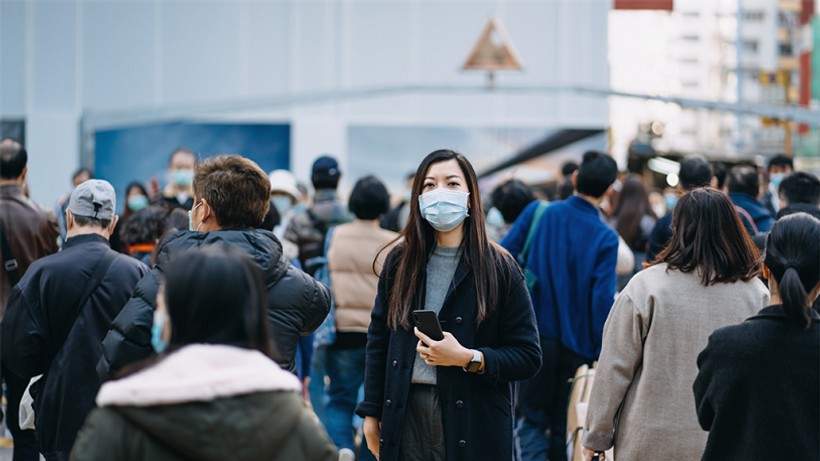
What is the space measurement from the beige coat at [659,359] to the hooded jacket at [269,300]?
1242mm

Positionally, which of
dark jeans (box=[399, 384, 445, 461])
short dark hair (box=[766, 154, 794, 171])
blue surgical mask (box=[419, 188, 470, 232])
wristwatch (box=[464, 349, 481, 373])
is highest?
short dark hair (box=[766, 154, 794, 171])

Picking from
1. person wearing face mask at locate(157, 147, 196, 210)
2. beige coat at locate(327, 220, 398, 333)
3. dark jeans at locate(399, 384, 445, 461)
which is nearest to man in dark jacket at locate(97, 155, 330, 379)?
dark jeans at locate(399, 384, 445, 461)

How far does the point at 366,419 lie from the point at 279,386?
198cm

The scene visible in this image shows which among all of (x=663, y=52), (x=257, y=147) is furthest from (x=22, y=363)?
(x=663, y=52)

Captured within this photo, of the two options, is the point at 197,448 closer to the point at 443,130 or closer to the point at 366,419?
the point at 366,419

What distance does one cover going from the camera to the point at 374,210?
743 cm

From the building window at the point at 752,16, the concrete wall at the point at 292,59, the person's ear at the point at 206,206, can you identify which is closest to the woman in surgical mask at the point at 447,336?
the person's ear at the point at 206,206

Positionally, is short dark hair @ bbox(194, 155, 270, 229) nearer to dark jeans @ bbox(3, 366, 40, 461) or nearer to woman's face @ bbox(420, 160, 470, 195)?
woman's face @ bbox(420, 160, 470, 195)

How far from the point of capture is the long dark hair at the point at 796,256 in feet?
11.7

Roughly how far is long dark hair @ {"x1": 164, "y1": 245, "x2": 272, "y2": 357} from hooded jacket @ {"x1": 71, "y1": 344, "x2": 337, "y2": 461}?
33mm

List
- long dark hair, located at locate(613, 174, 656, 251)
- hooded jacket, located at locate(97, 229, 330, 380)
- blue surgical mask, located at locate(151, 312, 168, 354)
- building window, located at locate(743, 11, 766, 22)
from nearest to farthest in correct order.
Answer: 1. blue surgical mask, located at locate(151, 312, 168, 354)
2. hooded jacket, located at locate(97, 229, 330, 380)
3. long dark hair, located at locate(613, 174, 656, 251)
4. building window, located at locate(743, 11, 766, 22)

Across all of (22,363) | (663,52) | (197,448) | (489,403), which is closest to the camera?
(197,448)

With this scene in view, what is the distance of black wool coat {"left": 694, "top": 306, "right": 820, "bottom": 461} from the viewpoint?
3.62m

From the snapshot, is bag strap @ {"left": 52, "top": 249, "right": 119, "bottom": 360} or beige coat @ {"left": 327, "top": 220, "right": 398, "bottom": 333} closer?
bag strap @ {"left": 52, "top": 249, "right": 119, "bottom": 360}
